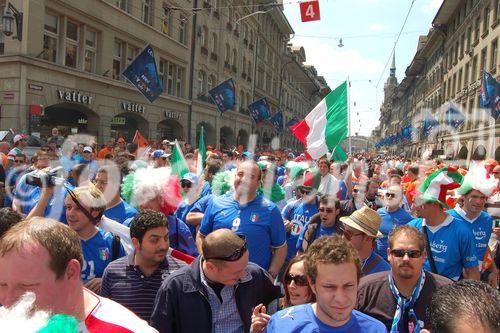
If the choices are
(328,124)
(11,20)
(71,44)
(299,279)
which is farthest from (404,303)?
(71,44)

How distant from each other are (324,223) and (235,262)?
2303mm

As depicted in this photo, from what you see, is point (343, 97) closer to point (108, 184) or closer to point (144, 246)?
point (108, 184)

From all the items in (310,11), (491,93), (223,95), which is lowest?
(491,93)

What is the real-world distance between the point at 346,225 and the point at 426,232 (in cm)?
88

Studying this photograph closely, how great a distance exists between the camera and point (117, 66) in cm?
2081

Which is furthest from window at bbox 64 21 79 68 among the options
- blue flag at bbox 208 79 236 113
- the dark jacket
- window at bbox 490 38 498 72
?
window at bbox 490 38 498 72

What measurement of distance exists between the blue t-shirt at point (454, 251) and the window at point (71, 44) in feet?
54.8

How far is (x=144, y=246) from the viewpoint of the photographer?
3.07 meters

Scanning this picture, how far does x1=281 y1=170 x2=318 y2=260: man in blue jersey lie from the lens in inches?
219

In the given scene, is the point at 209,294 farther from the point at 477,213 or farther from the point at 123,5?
the point at 123,5

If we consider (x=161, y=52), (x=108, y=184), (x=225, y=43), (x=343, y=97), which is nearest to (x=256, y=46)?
(x=225, y=43)

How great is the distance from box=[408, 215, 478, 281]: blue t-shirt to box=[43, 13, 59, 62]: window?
1569cm

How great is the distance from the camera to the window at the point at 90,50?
18.5m

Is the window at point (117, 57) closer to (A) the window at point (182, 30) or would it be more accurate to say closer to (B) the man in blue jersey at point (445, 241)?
(A) the window at point (182, 30)
